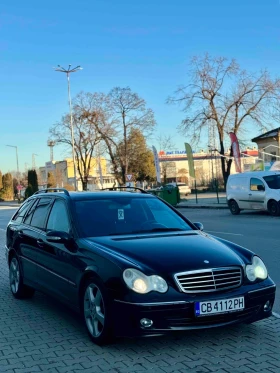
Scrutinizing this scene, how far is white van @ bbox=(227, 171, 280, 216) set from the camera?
68.6 feet

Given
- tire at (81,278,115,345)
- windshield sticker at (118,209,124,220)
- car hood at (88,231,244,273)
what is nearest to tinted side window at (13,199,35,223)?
windshield sticker at (118,209,124,220)

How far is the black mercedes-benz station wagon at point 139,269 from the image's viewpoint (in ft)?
14.9

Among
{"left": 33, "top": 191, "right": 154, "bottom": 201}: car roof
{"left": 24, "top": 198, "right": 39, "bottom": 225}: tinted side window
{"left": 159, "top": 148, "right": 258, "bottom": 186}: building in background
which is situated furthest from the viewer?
{"left": 159, "top": 148, "right": 258, "bottom": 186}: building in background

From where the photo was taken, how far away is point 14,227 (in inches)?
310

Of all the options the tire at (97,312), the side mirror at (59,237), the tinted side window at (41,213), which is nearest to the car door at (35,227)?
the tinted side window at (41,213)

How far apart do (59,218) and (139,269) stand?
197cm

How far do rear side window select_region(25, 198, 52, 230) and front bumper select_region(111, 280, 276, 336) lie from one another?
2451mm

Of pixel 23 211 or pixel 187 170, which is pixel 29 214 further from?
pixel 187 170

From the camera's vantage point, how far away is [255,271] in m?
5.02

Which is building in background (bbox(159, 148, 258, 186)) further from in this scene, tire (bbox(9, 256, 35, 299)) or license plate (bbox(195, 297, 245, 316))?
license plate (bbox(195, 297, 245, 316))

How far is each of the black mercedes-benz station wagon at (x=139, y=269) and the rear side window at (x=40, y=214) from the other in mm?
140

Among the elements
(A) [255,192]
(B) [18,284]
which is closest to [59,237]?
(B) [18,284]

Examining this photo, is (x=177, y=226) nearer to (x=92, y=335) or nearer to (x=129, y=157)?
(x=92, y=335)

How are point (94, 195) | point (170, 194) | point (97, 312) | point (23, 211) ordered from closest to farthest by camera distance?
point (97, 312)
point (94, 195)
point (23, 211)
point (170, 194)
